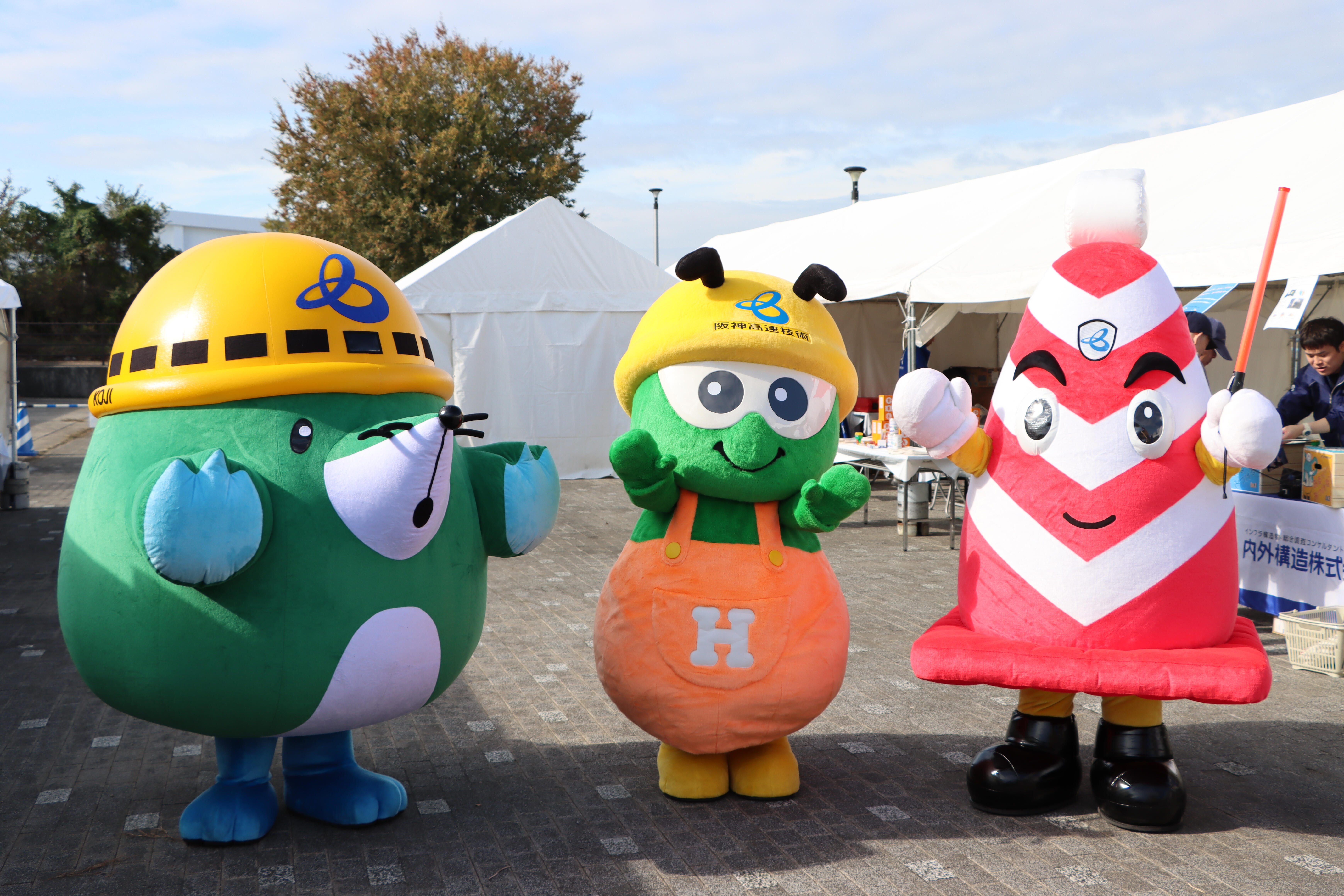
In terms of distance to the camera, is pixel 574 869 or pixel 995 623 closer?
pixel 574 869

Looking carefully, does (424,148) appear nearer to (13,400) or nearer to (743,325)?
(13,400)

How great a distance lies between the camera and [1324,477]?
5863 mm

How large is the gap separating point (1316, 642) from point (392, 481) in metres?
4.98

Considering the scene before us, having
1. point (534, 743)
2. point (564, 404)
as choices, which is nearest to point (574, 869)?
point (534, 743)

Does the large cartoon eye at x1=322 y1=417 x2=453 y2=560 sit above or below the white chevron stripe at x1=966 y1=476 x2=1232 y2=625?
above

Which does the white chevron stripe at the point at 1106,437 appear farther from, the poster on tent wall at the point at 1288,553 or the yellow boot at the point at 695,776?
the poster on tent wall at the point at 1288,553

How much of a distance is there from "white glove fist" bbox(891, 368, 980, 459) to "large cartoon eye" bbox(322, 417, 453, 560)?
1.48 metres

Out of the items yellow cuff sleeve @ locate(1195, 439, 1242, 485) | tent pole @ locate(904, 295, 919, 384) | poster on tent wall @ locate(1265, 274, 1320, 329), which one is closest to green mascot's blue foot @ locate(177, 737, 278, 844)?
yellow cuff sleeve @ locate(1195, 439, 1242, 485)

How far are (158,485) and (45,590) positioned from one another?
5.79 metres

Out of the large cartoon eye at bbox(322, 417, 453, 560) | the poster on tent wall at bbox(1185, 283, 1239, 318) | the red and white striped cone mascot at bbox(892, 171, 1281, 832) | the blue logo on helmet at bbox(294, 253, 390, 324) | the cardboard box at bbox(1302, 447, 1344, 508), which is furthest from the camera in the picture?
the cardboard box at bbox(1302, 447, 1344, 508)

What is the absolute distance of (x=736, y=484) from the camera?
3447 millimetres

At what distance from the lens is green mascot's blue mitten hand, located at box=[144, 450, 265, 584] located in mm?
2625

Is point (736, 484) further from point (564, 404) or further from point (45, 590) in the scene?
point (564, 404)

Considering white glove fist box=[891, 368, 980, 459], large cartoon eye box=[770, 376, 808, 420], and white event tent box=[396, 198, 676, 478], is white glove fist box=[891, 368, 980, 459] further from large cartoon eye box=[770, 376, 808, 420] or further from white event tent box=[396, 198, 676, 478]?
white event tent box=[396, 198, 676, 478]
